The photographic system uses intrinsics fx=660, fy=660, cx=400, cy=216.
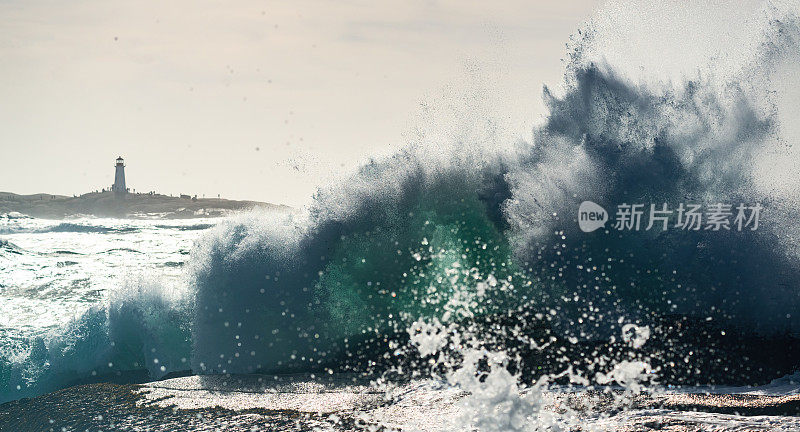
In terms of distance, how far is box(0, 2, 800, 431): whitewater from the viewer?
5.12 m

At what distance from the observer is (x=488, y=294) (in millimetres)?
6770

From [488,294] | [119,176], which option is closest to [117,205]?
[119,176]

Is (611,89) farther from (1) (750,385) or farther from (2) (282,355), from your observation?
(2) (282,355)

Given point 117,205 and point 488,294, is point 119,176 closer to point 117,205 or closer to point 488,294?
point 117,205

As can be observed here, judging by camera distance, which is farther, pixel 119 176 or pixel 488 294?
pixel 119 176

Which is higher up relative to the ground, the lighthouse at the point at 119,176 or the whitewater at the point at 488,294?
the lighthouse at the point at 119,176

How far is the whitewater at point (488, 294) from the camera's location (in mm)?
5121

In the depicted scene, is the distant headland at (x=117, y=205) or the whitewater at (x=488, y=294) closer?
the whitewater at (x=488, y=294)

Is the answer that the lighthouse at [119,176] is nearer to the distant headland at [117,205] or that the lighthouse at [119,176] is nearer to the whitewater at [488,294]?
the distant headland at [117,205]

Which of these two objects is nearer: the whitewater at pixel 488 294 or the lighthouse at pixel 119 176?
the whitewater at pixel 488 294

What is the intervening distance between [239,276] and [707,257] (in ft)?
15.9

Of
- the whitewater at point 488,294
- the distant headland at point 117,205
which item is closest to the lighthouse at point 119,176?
the distant headland at point 117,205

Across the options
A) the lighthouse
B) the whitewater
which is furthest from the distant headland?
the whitewater

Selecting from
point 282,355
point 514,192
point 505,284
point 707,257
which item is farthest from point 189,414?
point 707,257
